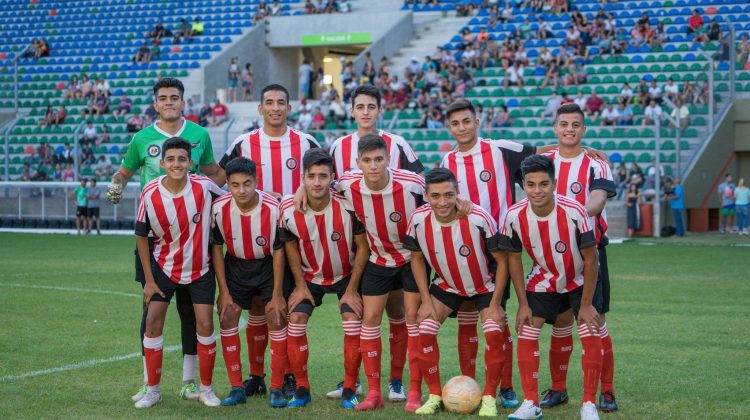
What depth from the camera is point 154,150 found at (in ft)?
24.4

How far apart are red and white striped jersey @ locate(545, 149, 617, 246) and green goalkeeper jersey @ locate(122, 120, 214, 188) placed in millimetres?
2487

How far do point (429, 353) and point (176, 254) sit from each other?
1.85 metres

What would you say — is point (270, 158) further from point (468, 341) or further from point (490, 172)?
point (468, 341)

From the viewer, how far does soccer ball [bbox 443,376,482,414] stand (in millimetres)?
6641

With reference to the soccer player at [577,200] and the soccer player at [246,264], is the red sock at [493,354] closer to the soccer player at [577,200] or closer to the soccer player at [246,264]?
the soccer player at [577,200]

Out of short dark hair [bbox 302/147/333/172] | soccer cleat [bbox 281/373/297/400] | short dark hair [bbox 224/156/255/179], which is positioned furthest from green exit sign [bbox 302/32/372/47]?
short dark hair [bbox 302/147/333/172]

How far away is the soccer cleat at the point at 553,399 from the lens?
6895mm

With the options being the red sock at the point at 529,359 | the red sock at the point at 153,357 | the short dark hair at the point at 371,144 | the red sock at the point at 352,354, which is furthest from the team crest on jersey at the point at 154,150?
the red sock at the point at 529,359

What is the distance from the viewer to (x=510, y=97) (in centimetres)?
2894

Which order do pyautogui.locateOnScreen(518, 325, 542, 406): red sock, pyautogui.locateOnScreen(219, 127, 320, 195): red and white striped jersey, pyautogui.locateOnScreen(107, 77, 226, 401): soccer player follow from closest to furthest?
pyautogui.locateOnScreen(518, 325, 542, 406): red sock → pyautogui.locateOnScreen(107, 77, 226, 401): soccer player → pyautogui.locateOnScreen(219, 127, 320, 195): red and white striped jersey

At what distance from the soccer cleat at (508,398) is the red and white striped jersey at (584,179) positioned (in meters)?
1.16

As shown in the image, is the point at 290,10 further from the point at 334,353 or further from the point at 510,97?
the point at 334,353

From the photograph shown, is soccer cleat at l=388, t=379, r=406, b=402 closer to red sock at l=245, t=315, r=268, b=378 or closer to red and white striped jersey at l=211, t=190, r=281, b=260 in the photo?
red sock at l=245, t=315, r=268, b=378

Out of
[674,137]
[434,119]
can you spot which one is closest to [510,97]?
[434,119]
